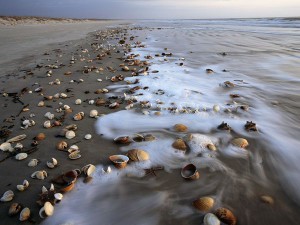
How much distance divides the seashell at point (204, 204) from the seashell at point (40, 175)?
1.37m

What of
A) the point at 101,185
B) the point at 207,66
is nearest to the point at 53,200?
the point at 101,185

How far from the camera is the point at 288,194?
2051 millimetres

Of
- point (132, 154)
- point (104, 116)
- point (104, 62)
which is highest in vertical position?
point (132, 154)

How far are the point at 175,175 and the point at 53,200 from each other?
109 cm

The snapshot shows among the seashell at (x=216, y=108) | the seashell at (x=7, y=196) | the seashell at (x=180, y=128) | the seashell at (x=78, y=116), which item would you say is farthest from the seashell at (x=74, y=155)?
the seashell at (x=216, y=108)

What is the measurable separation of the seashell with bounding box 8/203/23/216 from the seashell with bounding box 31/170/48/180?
340mm

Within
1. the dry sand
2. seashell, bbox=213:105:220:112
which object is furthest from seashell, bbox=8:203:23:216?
seashell, bbox=213:105:220:112

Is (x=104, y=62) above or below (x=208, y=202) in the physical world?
below

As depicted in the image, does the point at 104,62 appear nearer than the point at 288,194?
No

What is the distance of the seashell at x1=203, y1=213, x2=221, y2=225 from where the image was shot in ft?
5.58

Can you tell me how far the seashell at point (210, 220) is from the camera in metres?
1.70

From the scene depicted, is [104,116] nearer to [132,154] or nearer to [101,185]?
[132,154]

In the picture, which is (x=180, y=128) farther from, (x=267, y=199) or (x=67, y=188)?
(x=67, y=188)

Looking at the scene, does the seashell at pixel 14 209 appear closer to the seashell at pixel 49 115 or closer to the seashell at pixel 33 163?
the seashell at pixel 33 163
